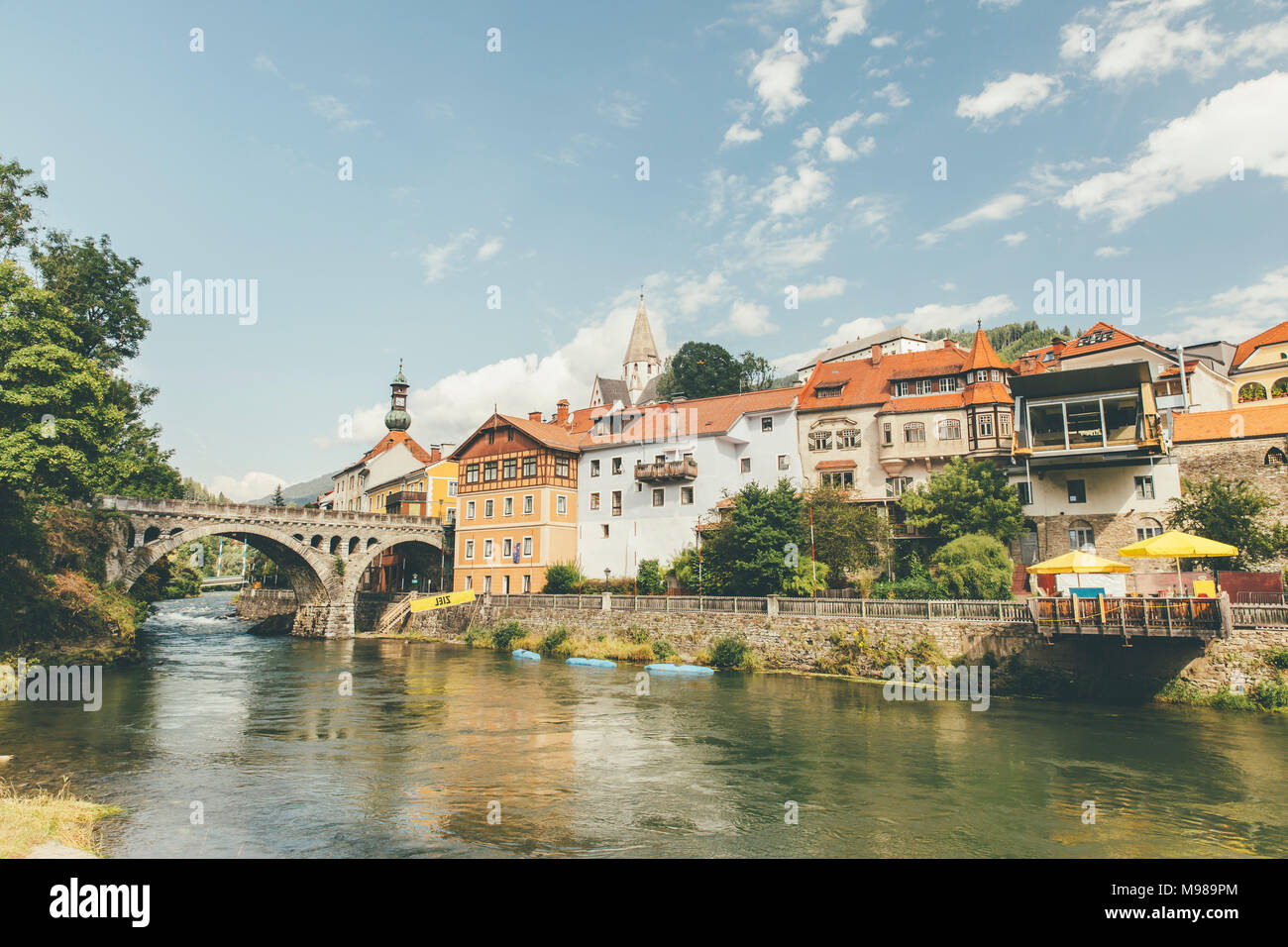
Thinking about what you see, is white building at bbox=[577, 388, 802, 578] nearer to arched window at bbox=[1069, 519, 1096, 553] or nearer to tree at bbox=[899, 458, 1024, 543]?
tree at bbox=[899, 458, 1024, 543]

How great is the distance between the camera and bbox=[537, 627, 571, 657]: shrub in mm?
46281

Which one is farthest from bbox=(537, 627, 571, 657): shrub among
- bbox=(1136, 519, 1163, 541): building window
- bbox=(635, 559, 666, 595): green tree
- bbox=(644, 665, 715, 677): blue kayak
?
bbox=(1136, 519, 1163, 541): building window

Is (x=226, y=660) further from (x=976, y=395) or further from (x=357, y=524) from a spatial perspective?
(x=976, y=395)

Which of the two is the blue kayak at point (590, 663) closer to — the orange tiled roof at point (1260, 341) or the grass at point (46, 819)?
the grass at point (46, 819)

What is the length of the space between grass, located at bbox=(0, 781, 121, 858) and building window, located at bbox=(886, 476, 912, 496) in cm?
4324

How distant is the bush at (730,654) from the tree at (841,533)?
7.04 meters

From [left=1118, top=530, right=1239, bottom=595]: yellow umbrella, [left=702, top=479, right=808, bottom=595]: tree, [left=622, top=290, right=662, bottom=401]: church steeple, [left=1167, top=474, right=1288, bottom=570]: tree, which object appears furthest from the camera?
[left=622, top=290, right=662, bottom=401]: church steeple

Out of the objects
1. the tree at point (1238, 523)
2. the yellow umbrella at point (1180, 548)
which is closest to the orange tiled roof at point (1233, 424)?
the tree at point (1238, 523)

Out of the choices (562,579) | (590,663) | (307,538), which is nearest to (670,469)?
(562,579)

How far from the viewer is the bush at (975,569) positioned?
37.3 meters

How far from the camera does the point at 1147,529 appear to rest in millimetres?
41125
